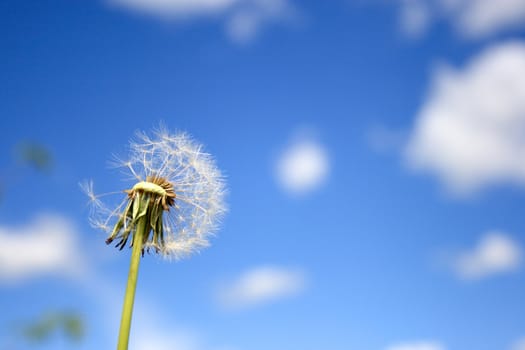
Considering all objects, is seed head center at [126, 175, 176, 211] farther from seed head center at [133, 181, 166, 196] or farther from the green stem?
the green stem

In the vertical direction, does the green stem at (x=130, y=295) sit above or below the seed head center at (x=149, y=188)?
below

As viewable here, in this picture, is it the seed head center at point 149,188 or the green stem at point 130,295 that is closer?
the green stem at point 130,295

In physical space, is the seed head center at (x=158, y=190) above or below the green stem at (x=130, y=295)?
above

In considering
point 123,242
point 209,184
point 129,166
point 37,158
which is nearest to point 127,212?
point 123,242

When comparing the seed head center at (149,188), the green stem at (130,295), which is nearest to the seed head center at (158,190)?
the seed head center at (149,188)

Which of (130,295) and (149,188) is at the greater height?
(149,188)

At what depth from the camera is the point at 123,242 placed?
959 centimetres

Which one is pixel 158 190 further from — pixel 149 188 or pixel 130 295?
pixel 130 295

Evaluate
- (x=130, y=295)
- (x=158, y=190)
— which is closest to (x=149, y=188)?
(x=158, y=190)

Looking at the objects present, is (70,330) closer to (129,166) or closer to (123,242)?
(123,242)

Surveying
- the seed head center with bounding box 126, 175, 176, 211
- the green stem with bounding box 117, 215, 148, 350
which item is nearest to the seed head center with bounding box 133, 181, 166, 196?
the seed head center with bounding box 126, 175, 176, 211

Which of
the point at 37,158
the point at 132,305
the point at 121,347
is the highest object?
the point at 132,305

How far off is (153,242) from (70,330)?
7870mm

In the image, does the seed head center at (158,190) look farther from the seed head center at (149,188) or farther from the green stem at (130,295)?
the green stem at (130,295)
